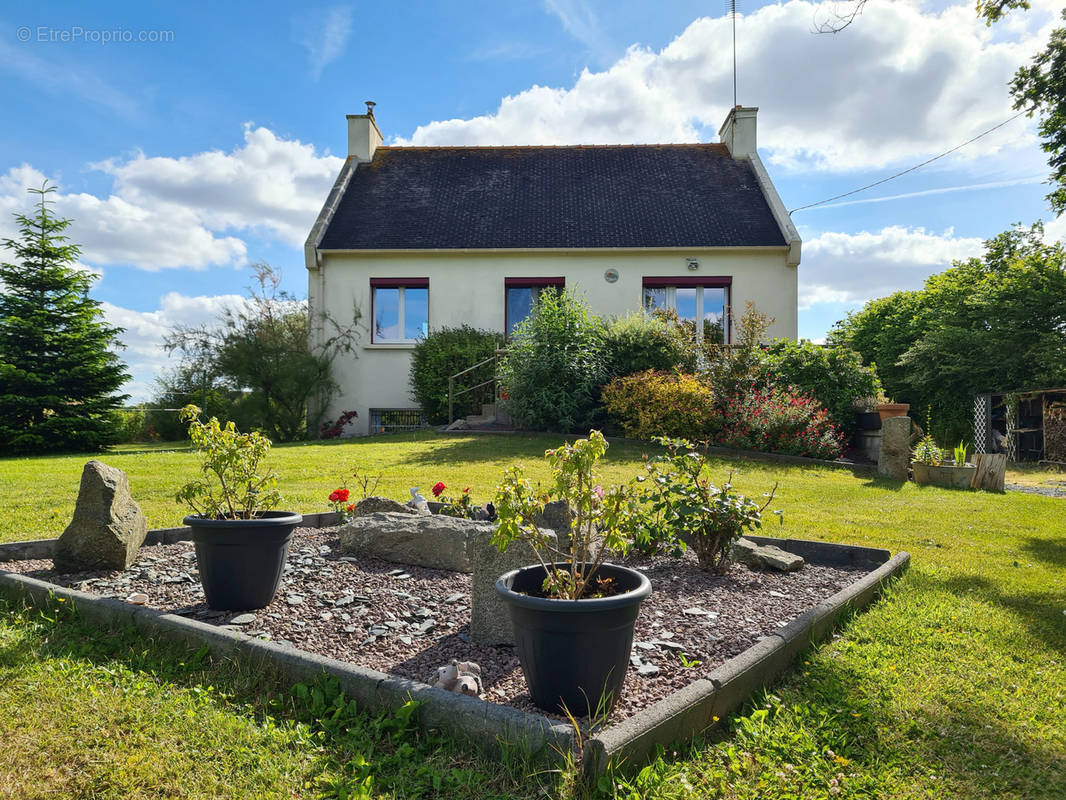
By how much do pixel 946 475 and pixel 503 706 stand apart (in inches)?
367

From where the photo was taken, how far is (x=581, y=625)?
2.40 m

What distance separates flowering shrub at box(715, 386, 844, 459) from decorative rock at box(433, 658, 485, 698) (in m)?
9.18

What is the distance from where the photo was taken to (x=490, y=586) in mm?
3275

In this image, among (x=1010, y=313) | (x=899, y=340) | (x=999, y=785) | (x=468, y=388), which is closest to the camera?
(x=999, y=785)

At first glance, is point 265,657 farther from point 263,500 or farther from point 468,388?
point 468,388

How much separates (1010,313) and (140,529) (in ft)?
59.8

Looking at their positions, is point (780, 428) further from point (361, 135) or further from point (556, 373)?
point (361, 135)

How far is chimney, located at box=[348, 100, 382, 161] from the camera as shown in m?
19.0

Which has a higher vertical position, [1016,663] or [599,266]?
[599,266]

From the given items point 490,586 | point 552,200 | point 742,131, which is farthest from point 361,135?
point 490,586

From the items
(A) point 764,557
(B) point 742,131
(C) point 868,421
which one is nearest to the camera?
(A) point 764,557

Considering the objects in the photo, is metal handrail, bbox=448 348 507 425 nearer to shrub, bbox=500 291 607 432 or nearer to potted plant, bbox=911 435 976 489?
shrub, bbox=500 291 607 432

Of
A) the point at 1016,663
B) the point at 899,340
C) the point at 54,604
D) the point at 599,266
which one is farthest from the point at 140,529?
the point at 899,340

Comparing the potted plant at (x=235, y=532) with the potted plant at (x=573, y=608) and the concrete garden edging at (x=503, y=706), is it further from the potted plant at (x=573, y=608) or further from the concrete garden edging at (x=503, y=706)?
the potted plant at (x=573, y=608)
